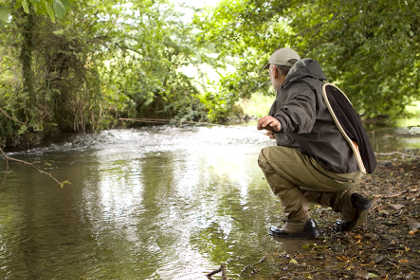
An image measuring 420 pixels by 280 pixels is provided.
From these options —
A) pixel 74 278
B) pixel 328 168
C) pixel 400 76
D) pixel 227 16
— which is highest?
pixel 227 16

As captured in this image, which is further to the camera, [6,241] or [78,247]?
[6,241]

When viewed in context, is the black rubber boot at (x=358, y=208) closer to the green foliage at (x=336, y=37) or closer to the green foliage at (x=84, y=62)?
the green foliage at (x=336, y=37)

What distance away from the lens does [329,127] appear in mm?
3508

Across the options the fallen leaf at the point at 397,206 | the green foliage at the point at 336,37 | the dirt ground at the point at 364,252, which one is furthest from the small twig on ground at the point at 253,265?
the green foliage at the point at 336,37

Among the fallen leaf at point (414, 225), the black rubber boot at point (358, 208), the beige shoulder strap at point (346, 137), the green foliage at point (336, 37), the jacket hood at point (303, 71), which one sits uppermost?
the green foliage at point (336, 37)

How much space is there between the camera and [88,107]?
46.1 ft

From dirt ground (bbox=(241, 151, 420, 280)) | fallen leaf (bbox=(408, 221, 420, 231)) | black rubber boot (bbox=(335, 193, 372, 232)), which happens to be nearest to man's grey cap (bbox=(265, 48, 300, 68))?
black rubber boot (bbox=(335, 193, 372, 232))

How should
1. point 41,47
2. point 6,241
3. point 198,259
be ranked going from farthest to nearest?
point 41,47 → point 6,241 → point 198,259

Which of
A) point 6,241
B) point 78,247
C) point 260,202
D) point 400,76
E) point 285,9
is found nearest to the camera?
point 78,247

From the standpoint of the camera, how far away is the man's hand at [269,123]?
113 inches

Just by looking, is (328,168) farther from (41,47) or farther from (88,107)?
(88,107)

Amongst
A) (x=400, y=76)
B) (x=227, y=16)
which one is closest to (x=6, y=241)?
(x=227, y=16)

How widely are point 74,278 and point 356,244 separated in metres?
2.28

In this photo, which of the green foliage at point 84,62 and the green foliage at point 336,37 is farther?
the green foliage at point 84,62
